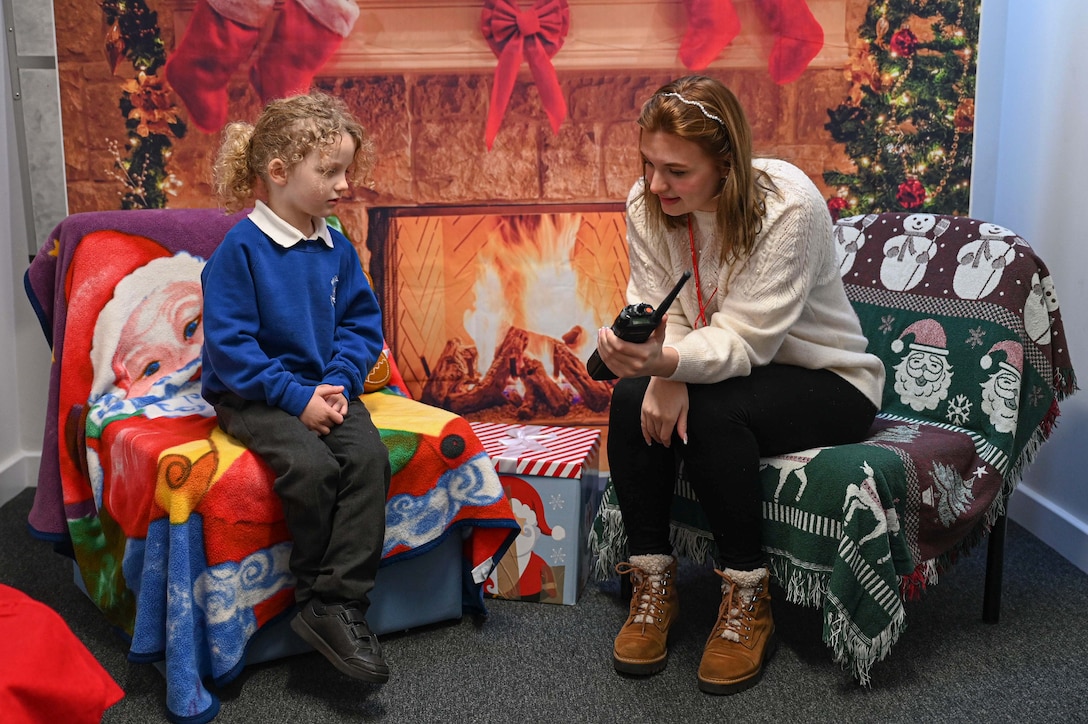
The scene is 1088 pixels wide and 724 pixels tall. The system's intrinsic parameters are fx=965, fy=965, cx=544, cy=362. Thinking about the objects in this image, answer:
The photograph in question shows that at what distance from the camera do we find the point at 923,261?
187 cm

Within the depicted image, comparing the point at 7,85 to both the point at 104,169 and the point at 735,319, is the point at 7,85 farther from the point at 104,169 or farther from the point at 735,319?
the point at 735,319

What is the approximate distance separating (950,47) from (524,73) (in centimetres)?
98

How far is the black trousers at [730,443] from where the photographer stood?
1518 millimetres

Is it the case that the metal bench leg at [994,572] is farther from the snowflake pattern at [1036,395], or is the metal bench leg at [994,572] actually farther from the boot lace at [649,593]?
the boot lace at [649,593]

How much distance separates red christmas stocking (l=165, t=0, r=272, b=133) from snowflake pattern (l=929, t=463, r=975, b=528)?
69.2 inches

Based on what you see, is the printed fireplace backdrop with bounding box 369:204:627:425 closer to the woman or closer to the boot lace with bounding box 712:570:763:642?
the woman

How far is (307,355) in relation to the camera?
1.65 metres

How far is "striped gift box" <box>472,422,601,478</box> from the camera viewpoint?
1.83 metres

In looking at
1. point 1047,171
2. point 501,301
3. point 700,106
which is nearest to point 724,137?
point 700,106

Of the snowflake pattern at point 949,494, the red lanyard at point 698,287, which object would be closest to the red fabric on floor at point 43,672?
the red lanyard at point 698,287

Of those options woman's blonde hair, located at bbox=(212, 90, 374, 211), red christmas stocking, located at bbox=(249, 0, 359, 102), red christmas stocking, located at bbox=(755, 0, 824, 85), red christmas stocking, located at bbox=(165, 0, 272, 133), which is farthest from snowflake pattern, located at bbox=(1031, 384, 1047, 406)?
red christmas stocking, located at bbox=(165, 0, 272, 133)

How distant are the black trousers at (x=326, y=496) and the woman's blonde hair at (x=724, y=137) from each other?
679 millimetres

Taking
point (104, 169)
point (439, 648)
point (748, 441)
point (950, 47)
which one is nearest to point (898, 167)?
point (950, 47)

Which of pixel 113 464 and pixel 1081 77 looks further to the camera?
pixel 1081 77
